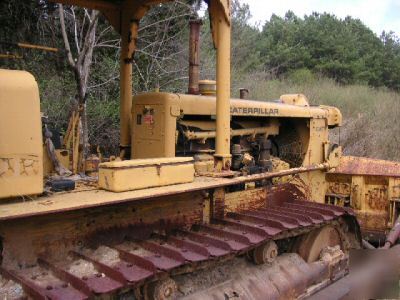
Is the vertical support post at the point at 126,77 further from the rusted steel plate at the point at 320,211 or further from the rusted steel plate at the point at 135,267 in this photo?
the rusted steel plate at the point at 135,267

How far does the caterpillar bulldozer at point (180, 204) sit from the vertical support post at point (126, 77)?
0.01 metres

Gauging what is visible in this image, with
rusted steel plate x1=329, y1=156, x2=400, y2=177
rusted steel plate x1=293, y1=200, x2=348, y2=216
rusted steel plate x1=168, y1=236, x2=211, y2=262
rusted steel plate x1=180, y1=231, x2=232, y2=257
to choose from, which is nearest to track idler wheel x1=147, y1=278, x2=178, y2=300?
rusted steel plate x1=168, y1=236, x2=211, y2=262

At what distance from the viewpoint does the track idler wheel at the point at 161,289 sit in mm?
3207

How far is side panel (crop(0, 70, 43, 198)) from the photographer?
2.62 metres

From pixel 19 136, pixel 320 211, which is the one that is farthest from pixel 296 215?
pixel 19 136

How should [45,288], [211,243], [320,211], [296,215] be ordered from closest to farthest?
[45,288], [211,243], [296,215], [320,211]

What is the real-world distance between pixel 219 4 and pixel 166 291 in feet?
7.57

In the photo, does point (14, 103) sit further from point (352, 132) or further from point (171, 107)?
point (352, 132)

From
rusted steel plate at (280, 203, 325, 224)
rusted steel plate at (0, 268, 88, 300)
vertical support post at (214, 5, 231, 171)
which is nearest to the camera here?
rusted steel plate at (0, 268, 88, 300)

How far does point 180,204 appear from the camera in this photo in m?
3.77

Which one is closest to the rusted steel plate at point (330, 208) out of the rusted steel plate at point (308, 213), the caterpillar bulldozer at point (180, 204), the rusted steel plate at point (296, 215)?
the caterpillar bulldozer at point (180, 204)

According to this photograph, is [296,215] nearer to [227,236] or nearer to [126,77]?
[227,236]

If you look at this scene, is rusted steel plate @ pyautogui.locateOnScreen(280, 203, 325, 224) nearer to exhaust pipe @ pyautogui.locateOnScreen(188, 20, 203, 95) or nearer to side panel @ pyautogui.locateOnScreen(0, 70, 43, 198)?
exhaust pipe @ pyautogui.locateOnScreen(188, 20, 203, 95)

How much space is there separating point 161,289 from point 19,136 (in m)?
1.38
